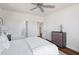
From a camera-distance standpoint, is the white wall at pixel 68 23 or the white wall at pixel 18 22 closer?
the white wall at pixel 18 22

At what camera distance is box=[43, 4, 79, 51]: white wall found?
209 centimetres

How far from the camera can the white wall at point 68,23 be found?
2.09 m

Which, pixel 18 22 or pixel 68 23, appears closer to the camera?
pixel 18 22

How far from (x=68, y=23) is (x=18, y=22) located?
1541 millimetres

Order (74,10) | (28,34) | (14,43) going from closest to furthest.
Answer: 1. (14,43)
2. (28,34)
3. (74,10)

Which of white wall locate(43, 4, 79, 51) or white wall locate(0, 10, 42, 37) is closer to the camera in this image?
white wall locate(0, 10, 42, 37)

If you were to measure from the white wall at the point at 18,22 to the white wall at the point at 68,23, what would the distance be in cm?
29

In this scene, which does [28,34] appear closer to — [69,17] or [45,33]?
[45,33]

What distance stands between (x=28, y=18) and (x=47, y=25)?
55 centimetres

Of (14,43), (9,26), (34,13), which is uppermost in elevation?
(34,13)

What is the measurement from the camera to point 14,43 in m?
1.94

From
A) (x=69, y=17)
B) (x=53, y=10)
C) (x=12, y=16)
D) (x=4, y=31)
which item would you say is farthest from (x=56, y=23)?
(x=4, y=31)

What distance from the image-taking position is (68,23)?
244 cm

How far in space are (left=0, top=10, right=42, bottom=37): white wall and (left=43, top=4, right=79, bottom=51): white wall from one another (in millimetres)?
293
